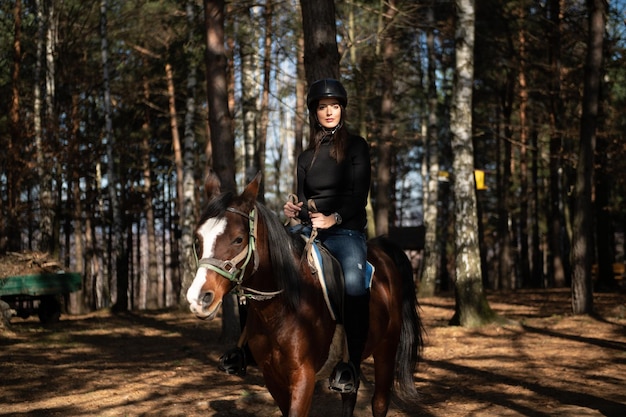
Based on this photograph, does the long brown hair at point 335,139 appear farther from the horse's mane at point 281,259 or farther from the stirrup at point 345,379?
the stirrup at point 345,379

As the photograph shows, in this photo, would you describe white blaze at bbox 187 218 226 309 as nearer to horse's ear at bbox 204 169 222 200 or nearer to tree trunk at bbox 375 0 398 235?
horse's ear at bbox 204 169 222 200

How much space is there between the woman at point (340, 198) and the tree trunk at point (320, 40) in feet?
16.0

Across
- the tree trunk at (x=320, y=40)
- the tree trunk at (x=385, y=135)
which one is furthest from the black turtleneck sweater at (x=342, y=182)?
the tree trunk at (x=385, y=135)

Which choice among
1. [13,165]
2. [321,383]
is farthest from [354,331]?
[13,165]

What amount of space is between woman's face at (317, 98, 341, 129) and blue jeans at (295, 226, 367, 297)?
2.69 ft

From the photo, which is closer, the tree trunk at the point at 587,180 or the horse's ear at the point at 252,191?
the horse's ear at the point at 252,191

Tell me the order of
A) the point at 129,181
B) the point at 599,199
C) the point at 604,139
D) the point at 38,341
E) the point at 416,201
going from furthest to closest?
the point at 416,201 < the point at 129,181 < the point at 604,139 < the point at 599,199 < the point at 38,341

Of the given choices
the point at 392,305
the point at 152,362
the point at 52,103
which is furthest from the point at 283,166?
the point at 392,305

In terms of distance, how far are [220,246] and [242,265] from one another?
0.22 metres

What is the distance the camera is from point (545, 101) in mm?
30844

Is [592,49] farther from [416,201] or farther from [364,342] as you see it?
[416,201]

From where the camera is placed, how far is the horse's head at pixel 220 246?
4125mm

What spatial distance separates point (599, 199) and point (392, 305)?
66.8 ft

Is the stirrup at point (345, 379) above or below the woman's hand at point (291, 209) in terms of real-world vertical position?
below
